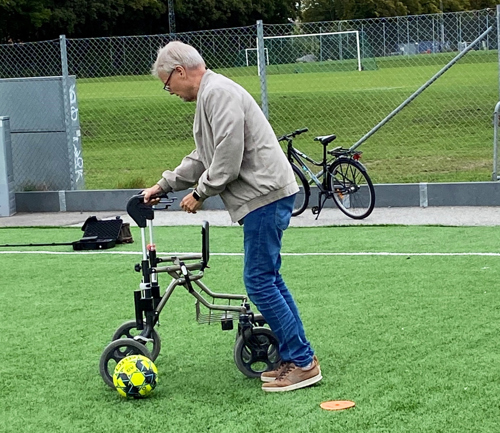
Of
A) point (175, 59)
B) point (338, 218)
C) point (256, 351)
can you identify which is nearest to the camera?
point (175, 59)

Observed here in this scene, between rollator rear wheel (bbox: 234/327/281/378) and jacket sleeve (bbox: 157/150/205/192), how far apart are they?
862 millimetres

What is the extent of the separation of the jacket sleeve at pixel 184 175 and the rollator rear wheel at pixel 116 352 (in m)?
0.83

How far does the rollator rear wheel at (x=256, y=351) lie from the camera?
5.43 meters

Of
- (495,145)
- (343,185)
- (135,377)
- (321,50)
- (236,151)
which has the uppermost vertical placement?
(321,50)

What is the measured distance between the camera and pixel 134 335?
18.8ft

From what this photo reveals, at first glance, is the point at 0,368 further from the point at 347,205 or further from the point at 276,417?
the point at 347,205

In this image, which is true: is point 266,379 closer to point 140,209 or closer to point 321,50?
point 140,209

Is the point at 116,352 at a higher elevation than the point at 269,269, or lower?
lower

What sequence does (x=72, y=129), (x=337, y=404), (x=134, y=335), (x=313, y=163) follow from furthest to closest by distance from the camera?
(x=72, y=129), (x=313, y=163), (x=134, y=335), (x=337, y=404)

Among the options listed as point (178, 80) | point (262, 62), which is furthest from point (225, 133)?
point (262, 62)

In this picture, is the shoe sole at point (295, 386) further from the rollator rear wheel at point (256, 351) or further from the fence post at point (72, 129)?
the fence post at point (72, 129)

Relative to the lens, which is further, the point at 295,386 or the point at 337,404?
the point at 295,386

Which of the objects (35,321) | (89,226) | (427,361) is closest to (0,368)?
(35,321)

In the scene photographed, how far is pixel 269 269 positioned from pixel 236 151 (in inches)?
25.1
